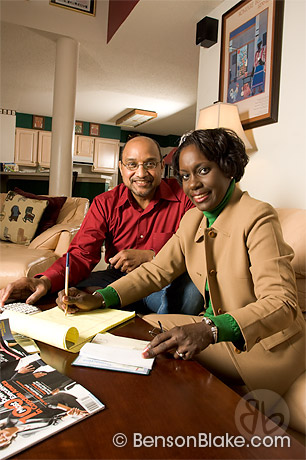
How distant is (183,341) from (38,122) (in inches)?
353

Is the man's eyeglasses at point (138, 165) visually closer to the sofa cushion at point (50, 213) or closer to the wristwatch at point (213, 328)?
the wristwatch at point (213, 328)

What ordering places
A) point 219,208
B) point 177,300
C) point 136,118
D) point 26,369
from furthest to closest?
point 136,118, point 177,300, point 219,208, point 26,369

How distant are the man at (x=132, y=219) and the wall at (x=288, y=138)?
2.51 feet

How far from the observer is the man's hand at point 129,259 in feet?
5.19

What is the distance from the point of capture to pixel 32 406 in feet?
1.96

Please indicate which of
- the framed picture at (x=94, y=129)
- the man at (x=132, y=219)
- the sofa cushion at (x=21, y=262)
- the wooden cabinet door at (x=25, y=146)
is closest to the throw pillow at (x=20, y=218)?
the sofa cushion at (x=21, y=262)

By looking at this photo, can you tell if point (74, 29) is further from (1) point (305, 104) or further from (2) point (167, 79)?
(1) point (305, 104)

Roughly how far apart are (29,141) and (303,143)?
7.77 meters

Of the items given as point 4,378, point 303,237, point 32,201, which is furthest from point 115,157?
point 4,378

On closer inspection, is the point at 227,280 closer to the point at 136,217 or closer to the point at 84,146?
the point at 136,217

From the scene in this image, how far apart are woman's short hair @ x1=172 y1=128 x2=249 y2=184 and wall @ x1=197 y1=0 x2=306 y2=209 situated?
111cm

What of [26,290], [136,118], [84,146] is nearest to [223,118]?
[26,290]

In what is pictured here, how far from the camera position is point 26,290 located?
1244 millimetres

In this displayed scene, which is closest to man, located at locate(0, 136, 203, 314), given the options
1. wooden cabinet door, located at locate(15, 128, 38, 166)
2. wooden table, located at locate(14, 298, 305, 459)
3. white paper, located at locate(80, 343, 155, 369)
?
white paper, located at locate(80, 343, 155, 369)
